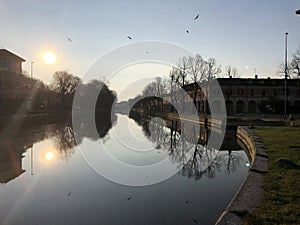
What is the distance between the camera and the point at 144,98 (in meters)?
104

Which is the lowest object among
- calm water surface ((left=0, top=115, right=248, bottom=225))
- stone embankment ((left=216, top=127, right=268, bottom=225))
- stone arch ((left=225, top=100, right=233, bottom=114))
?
calm water surface ((left=0, top=115, right=248, bottom=225))

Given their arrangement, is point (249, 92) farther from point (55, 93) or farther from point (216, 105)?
point (55, 93)

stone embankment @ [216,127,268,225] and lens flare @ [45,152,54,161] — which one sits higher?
stone embankment @ [216,127,268,225]

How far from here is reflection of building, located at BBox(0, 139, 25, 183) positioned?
13.1 m

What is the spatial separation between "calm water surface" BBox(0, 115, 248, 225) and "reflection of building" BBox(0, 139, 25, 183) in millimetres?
41

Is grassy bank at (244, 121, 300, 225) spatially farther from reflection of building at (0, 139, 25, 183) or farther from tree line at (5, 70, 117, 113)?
tree line at (5, 70, 117, 113)

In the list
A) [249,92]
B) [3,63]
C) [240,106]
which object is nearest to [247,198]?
[3,63]

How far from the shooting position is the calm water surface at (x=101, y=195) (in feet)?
26.5

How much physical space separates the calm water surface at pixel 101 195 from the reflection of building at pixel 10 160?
41mm

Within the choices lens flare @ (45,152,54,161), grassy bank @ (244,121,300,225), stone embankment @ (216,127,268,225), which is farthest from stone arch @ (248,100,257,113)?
stone embankment @ (216,127,268,225)

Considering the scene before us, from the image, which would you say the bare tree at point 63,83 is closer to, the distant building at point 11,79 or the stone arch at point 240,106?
the distant building at point 11,79

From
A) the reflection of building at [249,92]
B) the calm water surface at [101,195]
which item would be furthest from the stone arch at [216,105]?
the calm water surface at [101,195]

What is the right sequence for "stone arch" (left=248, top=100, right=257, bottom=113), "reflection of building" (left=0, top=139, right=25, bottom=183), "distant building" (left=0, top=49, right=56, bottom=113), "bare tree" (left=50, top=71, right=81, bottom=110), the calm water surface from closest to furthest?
the calm water surface
"reflection of building" (left=0, top=139, right=25, bottom=183)
"distant building" (left=0, top=49, right=56, bottom=113)
"stone arch" (left=248, top=100, right=257, bottom=113)
"bare tree" (left=50, top=71, right=81, bottom=110)

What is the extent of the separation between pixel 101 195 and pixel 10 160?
8298 millimetres
